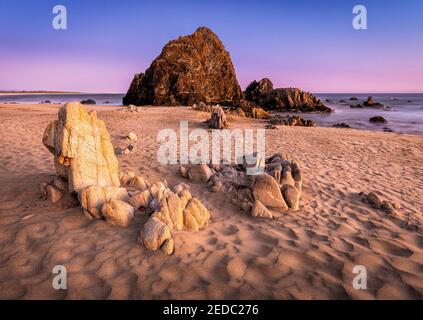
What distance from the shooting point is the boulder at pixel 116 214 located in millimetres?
4230

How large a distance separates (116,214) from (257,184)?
2852mm

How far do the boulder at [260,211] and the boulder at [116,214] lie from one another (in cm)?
230

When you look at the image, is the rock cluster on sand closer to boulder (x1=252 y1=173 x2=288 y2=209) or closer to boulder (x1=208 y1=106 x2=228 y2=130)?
boulder (x1=252 y1=173 x2=288 y2=209)

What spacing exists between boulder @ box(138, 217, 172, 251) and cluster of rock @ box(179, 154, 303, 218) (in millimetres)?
1997

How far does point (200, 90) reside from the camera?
48156mm

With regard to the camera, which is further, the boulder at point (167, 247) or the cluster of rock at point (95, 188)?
the cluster of rock at point (95, 188)

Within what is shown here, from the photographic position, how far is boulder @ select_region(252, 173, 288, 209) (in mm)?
5531

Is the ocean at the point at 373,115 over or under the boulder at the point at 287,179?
over

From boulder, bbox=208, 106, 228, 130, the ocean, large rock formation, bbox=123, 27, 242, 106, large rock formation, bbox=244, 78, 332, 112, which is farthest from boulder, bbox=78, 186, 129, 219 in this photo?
large rock formation, bbox=123, 27, 242, 106

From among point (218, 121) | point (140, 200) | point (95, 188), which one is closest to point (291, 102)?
point (218, 121)

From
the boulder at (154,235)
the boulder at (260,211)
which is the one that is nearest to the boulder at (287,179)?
the boulder at (260,211)

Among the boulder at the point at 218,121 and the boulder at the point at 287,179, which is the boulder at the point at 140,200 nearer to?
the boulder at the point at 287,179

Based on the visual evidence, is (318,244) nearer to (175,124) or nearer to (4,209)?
(4,209)

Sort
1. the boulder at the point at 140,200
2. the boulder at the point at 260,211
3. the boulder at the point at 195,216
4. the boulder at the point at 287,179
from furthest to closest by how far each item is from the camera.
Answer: the boulder at the point at 287,179
the boulder at the point at 260,211
the boulder at the point at 140,200
the boulder at the point at 195,216
